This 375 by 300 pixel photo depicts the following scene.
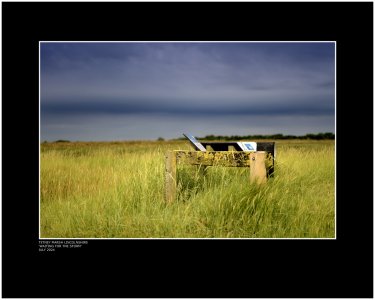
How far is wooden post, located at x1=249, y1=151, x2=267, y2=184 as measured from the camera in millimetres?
4293

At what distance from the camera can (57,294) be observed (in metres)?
3.36

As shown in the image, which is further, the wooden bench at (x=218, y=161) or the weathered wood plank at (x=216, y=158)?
the weathered wood plank at (x=216, y=158)

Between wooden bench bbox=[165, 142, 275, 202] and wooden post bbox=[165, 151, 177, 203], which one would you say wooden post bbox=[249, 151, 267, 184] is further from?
wooden post bbox=[165, 151, 177, 203]

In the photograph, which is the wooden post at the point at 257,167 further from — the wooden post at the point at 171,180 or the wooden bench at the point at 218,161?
the wooden post at the point at 171,180

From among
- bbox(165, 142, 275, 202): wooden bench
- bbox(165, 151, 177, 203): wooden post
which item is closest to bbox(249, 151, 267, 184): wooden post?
bbox(165, 142, 275, 202): wooden bench

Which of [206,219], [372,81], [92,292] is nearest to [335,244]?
[206,219]

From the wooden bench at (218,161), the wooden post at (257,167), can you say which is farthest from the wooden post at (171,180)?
the wooden post at (257,167)

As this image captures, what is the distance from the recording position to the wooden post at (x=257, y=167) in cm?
429

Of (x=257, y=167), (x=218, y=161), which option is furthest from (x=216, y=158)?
(x=257, y=167)

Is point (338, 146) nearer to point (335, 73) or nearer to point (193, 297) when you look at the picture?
point (335, 73)

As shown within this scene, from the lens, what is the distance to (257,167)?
4.31 meters

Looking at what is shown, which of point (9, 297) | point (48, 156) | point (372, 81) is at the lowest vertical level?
point (9, 297)

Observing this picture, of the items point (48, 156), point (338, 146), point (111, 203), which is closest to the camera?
point (338, 146)

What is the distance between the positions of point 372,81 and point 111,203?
3419mm
